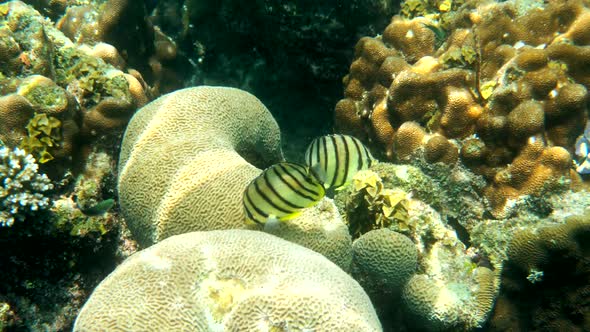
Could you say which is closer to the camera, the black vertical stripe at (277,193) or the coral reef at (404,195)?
the black vertical stripe at (277,193)

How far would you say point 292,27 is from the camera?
487 centimetres

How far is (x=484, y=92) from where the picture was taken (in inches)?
161

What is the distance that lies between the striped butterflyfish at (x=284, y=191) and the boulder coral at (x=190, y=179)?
1.34 feet

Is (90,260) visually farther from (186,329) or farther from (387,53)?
(387,53)

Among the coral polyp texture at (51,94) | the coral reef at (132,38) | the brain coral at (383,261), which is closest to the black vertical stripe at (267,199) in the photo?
the brain coral at (383,261)

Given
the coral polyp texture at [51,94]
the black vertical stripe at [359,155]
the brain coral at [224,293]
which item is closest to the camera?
the brain coral at [224,293]

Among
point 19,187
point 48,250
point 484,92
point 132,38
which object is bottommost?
point 48,250

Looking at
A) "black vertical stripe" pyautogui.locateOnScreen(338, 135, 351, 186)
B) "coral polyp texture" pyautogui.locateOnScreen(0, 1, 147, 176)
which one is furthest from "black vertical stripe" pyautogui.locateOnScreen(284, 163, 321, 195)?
"coral polyp texture" pyautogui.locateOnScreen(0, 1, 147, 176)

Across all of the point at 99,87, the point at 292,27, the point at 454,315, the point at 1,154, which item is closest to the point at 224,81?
the point at 292,27

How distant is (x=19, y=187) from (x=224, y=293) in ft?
7.22

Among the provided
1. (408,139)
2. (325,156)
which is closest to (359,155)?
(325,156)

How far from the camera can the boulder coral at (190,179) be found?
2.90 m

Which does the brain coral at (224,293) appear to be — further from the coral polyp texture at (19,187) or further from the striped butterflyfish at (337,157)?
the coral polyp texture at (19,187)

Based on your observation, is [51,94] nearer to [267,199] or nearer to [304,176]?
[267,199]
